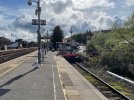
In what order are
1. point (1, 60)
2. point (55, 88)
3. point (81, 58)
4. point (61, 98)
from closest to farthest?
point (61, 98) < point (55, 88) < point (1, 60) < point (81, 58)

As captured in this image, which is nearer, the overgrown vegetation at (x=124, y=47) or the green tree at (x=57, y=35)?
the overgrown vegetation at (x=124, y=47)

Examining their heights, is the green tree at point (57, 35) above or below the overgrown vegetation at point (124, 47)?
above

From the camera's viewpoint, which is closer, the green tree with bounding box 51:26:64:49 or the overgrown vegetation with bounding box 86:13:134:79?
the overgrown vegetation with bounding box 86:13:134:79

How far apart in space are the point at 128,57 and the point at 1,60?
13929mm

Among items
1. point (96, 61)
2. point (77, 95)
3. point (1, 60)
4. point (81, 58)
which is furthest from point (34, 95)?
point (81, 58)

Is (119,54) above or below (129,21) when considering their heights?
below

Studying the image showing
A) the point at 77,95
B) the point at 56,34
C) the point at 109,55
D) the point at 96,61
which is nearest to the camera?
the point at 77,95

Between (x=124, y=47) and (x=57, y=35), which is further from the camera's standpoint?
(x=57, y=35)

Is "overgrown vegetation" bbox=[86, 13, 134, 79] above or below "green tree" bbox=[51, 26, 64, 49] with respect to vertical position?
below

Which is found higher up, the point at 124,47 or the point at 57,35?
the point at 57,35

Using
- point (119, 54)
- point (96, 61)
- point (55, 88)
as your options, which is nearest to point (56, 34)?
point (96, 61)

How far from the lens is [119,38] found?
41125 millimetres

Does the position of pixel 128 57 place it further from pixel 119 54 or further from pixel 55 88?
pixel 55 88

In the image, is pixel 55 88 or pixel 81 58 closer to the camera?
pixel 55 88
